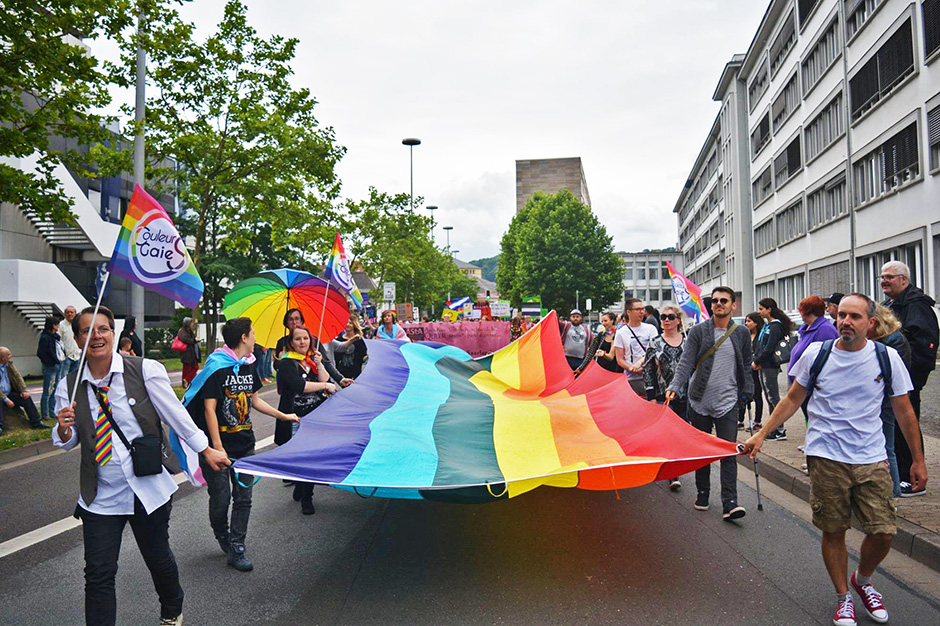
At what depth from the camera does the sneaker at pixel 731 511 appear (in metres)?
6.34

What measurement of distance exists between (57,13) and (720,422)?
10610 millimetres

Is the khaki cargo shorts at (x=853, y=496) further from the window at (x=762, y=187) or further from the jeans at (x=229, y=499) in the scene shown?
the window at (x=762, y=187)

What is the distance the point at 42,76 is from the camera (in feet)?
33.6

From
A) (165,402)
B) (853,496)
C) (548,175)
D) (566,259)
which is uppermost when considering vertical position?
(548,175)

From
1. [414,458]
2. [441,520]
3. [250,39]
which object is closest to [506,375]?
[441,520]

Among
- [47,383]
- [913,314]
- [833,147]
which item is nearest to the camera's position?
[913,314]

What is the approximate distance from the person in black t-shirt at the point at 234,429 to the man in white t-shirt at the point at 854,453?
12.9ft

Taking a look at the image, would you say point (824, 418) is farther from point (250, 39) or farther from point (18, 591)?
point (250, 39)

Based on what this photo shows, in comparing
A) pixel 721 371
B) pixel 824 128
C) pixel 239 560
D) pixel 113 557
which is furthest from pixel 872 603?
pixel 824 128

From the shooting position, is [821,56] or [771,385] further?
[821,56]

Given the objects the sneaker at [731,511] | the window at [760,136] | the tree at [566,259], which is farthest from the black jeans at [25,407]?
the tree at [566,259]

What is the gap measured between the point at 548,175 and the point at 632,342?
11011cm

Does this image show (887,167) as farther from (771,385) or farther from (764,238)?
(764,238)

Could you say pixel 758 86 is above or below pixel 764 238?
above
